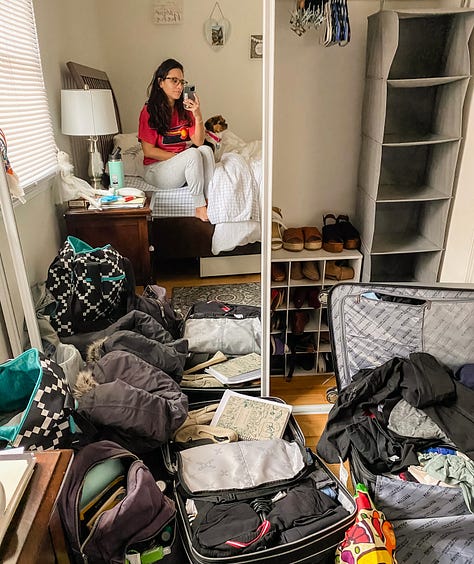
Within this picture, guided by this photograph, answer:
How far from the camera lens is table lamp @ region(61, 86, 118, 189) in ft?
5.75

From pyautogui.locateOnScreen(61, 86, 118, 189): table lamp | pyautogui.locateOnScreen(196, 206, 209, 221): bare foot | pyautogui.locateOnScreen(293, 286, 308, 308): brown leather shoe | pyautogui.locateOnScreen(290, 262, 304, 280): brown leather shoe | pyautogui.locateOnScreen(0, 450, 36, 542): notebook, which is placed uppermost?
pyautogui.locateOnScreen(61, 86, 118, 189): table lamp

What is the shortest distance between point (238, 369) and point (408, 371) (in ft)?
2.48

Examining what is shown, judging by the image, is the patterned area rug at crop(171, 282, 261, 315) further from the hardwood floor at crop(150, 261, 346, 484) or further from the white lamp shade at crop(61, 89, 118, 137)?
the white lamp shade at crop(61, 89, 118, 137)

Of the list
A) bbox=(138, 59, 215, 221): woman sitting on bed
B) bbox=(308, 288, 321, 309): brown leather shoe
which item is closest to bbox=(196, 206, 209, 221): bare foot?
bbox=(138, 59, 215, 221): woman sitting on bed

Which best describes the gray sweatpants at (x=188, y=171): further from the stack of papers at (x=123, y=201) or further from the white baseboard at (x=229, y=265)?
the white baseboard at (x=229, y=265)

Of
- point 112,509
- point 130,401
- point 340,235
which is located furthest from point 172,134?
point 112,509

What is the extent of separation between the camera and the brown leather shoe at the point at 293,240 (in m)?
2.16

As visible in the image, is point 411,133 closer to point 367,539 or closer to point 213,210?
point 213,210

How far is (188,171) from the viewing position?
6.20 ft

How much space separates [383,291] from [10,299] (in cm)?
132

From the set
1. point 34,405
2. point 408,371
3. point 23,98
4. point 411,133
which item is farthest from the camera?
point 411,133

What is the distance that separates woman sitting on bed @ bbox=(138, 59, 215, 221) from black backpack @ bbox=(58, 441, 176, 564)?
40.4 inches

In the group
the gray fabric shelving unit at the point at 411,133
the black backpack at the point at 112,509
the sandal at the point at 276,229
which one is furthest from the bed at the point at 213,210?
the black backpack at the point at 112,509

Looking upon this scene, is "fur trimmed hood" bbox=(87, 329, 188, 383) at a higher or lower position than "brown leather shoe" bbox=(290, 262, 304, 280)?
lower
